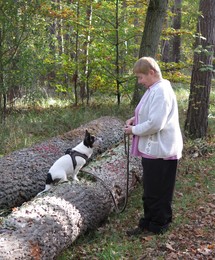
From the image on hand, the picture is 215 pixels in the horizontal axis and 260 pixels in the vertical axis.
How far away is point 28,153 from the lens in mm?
6379

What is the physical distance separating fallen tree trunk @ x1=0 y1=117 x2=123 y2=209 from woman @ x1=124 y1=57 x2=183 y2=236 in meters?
1.77

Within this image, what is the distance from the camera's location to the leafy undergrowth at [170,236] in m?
4.43

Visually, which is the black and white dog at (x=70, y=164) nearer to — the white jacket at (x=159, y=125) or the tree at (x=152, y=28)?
the white jacket at (x=159, y=125)

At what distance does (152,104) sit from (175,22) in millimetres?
16304

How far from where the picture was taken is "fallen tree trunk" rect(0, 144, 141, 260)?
3.76m

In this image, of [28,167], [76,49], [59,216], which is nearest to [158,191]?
[59,216]

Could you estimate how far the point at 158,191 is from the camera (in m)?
4.75

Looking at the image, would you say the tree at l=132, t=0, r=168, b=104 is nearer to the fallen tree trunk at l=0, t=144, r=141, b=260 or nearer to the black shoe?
the fallen tree trunk at l=0, t=144, r=141, b=260

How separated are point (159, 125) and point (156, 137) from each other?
0.23 metres

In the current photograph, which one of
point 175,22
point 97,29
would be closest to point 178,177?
point 97,29

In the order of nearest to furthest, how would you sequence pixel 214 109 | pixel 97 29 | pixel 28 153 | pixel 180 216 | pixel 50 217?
pixel 50 217, pixel 180 216, pixel 28 153, pixel 97 29, pixel 214 109

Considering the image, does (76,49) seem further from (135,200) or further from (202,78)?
(135,200)

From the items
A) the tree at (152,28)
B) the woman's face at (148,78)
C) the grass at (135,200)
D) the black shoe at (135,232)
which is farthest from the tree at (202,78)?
the black shoe at (135,232)

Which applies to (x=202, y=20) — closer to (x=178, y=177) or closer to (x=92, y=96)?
(x=178, y=177)
